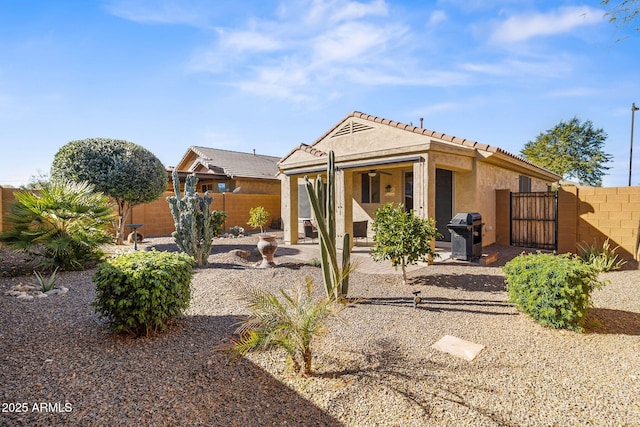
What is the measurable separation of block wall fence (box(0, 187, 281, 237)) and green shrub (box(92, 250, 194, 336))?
36.3ft

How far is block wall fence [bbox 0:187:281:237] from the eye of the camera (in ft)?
55.4

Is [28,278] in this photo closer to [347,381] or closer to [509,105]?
[347,381]

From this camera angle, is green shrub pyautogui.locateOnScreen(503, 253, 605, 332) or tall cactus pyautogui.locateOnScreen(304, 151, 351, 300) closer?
green shrub pyautogui.locateOnScreen(503, 253, 605, 332)

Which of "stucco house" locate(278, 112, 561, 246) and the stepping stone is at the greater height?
"stucco house" locate(278, 112, 561, 246)

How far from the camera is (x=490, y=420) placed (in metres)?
2.87

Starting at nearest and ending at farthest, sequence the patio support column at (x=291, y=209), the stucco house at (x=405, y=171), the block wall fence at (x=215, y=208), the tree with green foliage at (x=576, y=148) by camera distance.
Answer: the stucco house at (x=405, y=171), the patio support column at (x=291, y=209), the block wall fence at (x=215, y=208), the tree with green foliage at (x=576, y=148)

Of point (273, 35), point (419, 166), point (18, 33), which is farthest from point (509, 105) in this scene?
point (18, 33)

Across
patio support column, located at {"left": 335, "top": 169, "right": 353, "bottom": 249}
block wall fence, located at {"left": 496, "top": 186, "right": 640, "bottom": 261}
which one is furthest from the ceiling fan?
block wall fence, located at {"left": 496, "top": 186, "right": 640, "bottom": 261}

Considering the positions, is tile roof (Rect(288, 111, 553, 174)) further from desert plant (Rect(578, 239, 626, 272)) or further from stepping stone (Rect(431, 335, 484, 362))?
stepping stone (Rect(431, 335, 484, 362))

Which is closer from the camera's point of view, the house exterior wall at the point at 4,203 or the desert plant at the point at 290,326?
the desert plant at the point at 290,326

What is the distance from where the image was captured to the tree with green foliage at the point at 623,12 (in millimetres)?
7652

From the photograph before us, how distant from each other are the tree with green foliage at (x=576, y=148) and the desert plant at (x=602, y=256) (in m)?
26.9

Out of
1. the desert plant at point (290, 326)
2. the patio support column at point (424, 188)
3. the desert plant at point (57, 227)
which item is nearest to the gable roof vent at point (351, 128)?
the patio support column at point (424, 188)

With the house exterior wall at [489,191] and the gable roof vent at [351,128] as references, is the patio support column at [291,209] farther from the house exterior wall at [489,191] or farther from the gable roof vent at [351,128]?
the house exterior wall at [489,191]
